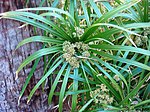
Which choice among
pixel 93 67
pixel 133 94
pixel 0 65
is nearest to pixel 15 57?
pixel 0 65

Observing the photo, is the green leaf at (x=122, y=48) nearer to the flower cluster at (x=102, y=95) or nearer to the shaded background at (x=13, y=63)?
the flower cluster at (x=102, y=95)

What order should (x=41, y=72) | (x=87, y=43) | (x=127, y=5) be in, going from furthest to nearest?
(x=41, y=72) < (x=87, y=43) < (x=127, y=5)

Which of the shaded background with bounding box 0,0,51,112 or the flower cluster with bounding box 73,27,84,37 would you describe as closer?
the flower cluster with bounding box 73,27,84,37

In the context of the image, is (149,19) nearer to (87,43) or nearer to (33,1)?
(87,43)

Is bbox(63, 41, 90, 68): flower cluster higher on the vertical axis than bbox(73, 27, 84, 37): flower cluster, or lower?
lower

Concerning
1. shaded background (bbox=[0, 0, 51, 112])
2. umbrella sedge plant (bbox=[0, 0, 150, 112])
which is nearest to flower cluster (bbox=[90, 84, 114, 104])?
umbrella sedge plant (bbox=[0, 0, 150, 112])

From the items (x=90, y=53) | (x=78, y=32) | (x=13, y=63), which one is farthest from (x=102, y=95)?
(x=13, y=63)

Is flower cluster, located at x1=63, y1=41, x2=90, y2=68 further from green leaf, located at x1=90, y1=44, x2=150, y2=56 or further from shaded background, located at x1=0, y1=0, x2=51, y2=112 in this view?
shaded background, located at x1=0, y1=0, x2=51, y2=112

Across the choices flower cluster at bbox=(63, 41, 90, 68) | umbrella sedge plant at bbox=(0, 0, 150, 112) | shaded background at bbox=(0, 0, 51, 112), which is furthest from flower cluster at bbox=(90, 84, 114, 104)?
shaded background at bbox=(0, 0, 51, 112)
